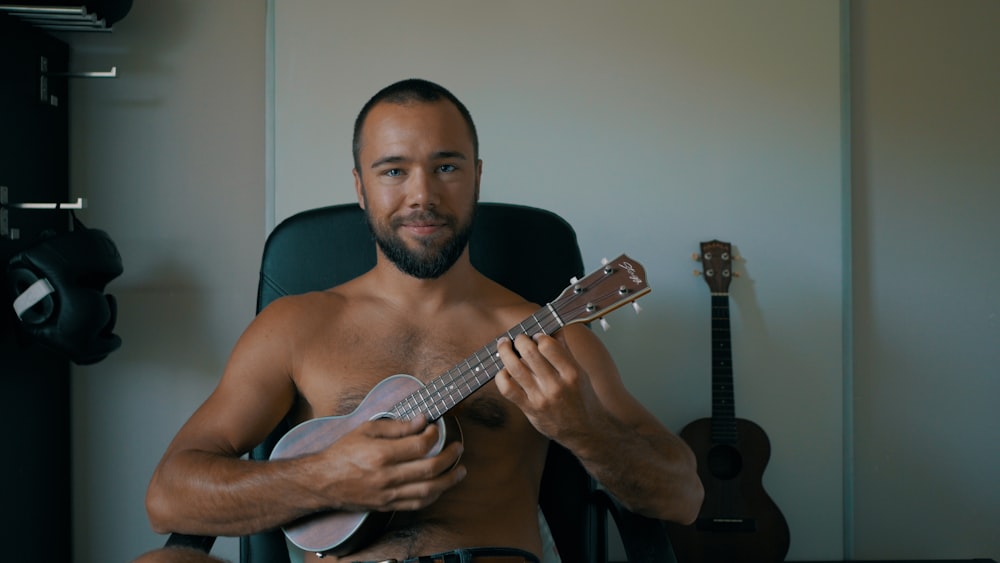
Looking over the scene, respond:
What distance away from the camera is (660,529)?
135 cm

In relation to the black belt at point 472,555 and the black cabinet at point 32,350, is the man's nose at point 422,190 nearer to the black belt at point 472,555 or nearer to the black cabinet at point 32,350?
the black belt at point 472,555

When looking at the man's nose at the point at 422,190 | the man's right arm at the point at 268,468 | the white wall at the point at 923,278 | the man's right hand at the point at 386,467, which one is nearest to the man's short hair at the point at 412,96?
the man's nose at the point at 422,190

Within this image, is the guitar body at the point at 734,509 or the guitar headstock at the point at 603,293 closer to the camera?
the guitar headstock at the point at 603,293

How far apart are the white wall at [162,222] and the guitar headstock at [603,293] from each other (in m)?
1.49

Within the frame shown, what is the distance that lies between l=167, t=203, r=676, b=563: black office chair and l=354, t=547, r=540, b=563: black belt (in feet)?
0.76

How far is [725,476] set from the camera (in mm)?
2330

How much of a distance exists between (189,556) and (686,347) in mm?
1630

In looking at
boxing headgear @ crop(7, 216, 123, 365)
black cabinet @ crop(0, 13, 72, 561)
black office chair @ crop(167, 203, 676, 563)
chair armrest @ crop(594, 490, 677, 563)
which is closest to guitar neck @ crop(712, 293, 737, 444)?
black office chair @ crop(167, 203, 676, 563)

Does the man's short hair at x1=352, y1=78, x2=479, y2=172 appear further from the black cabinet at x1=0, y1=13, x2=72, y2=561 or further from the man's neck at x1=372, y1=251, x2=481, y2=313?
the black cabinet at x1=0, y1=13, x2=72, y2=561

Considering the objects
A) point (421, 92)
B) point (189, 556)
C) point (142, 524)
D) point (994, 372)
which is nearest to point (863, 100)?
point (994, 372)

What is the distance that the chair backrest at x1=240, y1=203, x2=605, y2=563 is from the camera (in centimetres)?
165

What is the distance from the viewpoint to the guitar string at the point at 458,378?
124cm

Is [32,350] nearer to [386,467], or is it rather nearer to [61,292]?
[61,292]

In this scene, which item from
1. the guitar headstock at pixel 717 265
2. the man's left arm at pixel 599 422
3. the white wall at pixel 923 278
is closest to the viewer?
the man's left arm at pixel 599 422
